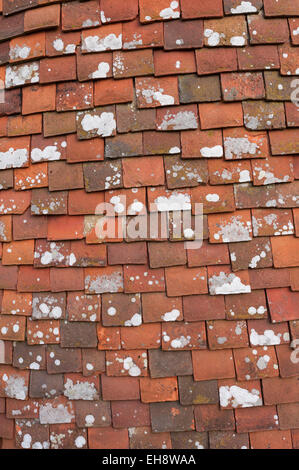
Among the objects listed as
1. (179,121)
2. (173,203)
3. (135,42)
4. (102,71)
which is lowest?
(173,203)

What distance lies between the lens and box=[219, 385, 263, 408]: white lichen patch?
178 centimetres

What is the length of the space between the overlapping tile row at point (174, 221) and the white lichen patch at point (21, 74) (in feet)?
0.39

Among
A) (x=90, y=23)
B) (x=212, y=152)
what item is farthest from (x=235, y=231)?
(x=90, y=23)

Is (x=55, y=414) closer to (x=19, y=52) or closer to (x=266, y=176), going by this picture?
(x=266, y=176)

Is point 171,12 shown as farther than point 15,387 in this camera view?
No

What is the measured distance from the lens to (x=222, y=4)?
5.80 ft

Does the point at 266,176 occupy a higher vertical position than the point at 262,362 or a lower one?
higher

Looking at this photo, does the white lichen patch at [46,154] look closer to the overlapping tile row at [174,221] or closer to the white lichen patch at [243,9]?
the overlapping tile row at [174,221]

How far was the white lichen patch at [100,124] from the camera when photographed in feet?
5.94

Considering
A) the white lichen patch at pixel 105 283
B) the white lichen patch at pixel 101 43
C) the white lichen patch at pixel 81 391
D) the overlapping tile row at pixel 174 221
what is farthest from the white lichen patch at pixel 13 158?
the white lichen patch at pixel 81 391

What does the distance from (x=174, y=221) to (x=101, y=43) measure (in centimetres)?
103

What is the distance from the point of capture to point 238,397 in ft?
5.86

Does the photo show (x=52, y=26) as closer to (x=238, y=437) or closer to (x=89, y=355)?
(x=89, y=355)

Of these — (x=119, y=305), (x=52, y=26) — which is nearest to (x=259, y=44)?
(x=52, y=26)
